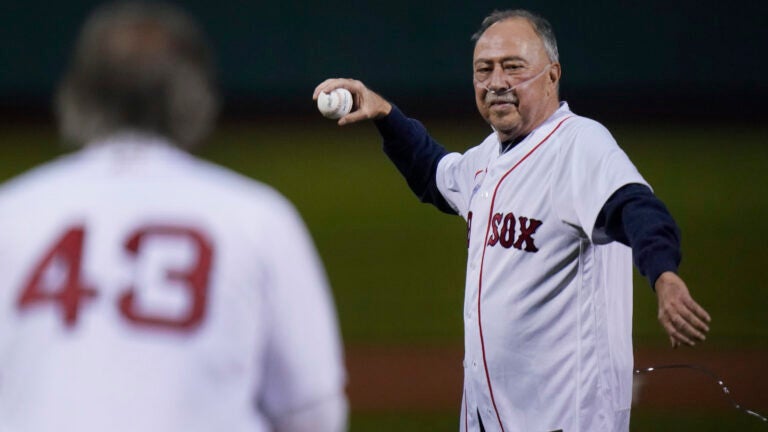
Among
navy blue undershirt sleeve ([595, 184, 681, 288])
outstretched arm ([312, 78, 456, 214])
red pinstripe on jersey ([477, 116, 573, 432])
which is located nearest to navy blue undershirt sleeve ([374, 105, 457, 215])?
outstretched arm ([312, 78, 456, 214])

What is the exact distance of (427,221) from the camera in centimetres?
1013

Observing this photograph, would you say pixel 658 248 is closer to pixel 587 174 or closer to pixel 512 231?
pixel 587 174

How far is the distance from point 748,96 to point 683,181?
97 cm

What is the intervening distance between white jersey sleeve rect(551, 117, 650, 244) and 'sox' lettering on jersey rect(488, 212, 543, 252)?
8 cm

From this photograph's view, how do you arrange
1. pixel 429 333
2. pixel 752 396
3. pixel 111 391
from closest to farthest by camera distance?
pixel 111 391
pixel 752 396
pixel 429 333

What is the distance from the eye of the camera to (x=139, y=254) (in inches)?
53.5

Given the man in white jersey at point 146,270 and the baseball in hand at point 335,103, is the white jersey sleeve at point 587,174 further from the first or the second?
the man in white jersey at point 146,270

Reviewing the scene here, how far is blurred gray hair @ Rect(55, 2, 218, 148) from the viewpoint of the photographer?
139cm

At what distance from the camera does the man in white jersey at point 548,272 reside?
8.20ft

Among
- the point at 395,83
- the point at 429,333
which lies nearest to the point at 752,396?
the point at 429,333

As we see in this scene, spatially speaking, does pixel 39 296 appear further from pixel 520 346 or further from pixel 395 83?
pixel 395 83

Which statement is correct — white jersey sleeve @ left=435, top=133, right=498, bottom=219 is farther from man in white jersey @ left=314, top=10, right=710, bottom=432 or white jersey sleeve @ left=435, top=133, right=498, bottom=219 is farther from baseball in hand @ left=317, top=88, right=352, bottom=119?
baseball in hand @ left=317, top=88, right=352, bottom=119

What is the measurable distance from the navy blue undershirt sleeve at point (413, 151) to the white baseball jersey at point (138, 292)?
1.86m

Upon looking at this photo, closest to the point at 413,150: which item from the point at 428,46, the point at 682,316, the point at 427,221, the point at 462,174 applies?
the point at 462,174
